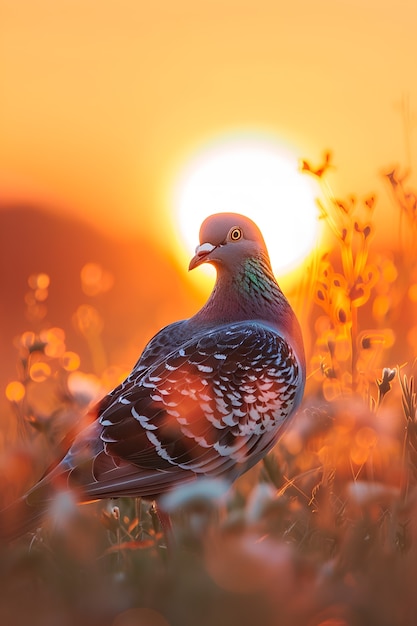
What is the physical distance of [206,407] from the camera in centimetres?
379

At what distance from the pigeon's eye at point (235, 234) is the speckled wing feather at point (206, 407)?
0.66 metres

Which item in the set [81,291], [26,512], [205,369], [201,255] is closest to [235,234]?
[201,255]

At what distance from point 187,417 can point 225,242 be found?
1.04m

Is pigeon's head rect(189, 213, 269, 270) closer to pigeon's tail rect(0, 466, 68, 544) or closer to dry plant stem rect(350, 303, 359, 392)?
dry plant stem rect(350, 303, 359, 392)

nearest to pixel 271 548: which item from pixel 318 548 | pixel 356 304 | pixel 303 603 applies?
pixel 303 603

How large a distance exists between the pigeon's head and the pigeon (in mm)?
355

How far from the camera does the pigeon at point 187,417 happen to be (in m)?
3.57

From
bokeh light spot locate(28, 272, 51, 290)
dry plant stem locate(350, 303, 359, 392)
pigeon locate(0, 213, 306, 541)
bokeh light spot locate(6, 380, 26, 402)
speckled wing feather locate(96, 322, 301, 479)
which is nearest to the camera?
pigeon locate(0, 213, 306, 541)

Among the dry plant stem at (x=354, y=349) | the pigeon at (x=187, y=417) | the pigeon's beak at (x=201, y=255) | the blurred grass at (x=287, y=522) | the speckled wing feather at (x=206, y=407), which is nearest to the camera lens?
the blurred grass at (x=287, y=522)

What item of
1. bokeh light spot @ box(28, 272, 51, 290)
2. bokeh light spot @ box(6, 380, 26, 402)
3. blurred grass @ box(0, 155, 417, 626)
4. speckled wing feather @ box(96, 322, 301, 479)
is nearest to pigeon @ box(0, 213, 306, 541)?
speckled wing feather @ box(96, 322, 301, 479)

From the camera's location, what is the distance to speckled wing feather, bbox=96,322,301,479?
12.1 ft

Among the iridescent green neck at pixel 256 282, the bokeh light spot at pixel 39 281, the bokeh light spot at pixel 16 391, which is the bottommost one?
the bokeh light spot at pixel 16 391

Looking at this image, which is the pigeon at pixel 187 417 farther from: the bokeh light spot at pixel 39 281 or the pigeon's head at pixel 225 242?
the bokeh light spot at pixel 39 281

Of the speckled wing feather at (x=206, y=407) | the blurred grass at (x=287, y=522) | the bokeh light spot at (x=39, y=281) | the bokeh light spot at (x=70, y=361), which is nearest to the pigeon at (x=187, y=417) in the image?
the speckled wing feather at (x=206, y=407)
